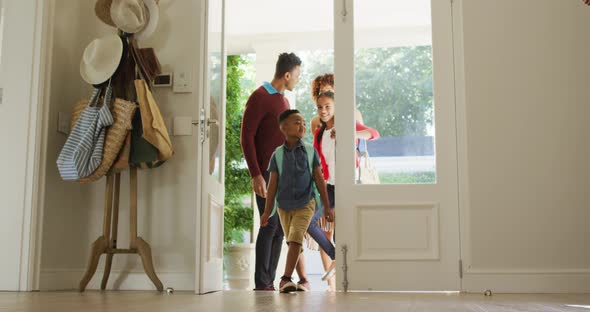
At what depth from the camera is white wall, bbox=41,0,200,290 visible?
4.05 m

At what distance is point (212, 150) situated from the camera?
402 centimetres

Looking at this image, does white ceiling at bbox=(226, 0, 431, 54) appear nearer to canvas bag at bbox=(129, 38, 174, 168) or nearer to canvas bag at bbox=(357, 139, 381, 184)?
canvas bag at bbox=(357, 139, 381, 184)

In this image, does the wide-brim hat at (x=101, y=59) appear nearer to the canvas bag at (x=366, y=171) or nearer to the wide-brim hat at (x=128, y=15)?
the wide-brim hat at (x=128, y=15)

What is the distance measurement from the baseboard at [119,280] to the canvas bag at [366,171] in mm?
1105

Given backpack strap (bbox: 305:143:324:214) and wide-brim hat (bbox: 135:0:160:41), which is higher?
wide-brim hat (bbox: 135:0:160:41)

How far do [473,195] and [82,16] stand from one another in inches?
99.7

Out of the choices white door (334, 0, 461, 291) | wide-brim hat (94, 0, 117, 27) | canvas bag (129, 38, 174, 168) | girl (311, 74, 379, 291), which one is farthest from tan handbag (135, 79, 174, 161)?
girl (311, 74, 379, 291)

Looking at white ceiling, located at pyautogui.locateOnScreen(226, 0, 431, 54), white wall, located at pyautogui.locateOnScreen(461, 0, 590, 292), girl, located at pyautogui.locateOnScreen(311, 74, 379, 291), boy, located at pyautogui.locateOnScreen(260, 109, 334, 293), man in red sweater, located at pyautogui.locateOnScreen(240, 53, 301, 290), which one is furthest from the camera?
white ceiling, located at pyautogui.locateOnScreen(226, 0, 431, 54)

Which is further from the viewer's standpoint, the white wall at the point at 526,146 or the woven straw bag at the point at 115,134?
the white wall at the point at 526,146

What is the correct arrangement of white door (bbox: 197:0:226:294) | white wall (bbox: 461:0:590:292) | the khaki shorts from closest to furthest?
white door (bbox: 197:0:226:294), white wall (bbox: 461:0:590:292), the khaki shorts

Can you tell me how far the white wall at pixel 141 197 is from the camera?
4047mm

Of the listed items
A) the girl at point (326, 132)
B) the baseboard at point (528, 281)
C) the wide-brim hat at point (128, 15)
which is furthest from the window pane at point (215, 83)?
the baseboard at point (528, 281)

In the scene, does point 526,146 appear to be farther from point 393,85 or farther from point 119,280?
point 119,280

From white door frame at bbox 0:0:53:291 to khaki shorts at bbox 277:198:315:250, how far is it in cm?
145
